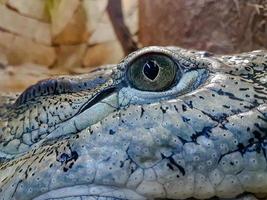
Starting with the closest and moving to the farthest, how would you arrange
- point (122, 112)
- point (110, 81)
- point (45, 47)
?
point (122, 112) → point (110, 81) → point (45, 47)

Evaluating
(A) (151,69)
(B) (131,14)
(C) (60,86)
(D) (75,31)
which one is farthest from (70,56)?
(A) (151,69)

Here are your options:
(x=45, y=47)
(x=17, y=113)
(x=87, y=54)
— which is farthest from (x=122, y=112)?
(x=87, y=54)

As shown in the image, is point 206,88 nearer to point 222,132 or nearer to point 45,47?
point 222,132

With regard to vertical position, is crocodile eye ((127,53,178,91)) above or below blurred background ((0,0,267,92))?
below

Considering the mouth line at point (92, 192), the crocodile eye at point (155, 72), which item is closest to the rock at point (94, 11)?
the crocodile eye at point (155, 72)

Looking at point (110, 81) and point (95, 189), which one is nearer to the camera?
point (95, 189)

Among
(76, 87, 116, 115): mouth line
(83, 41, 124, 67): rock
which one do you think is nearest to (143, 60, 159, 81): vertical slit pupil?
(76, 87, 116, 115): mouth line

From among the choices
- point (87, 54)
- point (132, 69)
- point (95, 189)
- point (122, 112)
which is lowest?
point (95, 189)

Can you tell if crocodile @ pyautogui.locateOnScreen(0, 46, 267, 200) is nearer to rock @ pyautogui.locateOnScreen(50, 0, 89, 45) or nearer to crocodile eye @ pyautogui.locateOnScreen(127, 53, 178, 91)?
crocodile eye @ pyautogui.locateOnScreen(127, 53, 178, 91)
